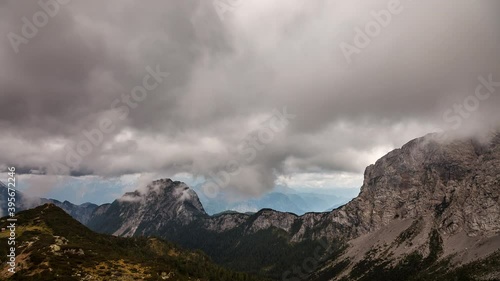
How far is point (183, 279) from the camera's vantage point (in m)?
152

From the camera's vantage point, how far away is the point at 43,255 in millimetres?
126812

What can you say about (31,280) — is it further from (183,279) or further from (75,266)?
(183,279)

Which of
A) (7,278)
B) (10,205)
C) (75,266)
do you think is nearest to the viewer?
(10,205)

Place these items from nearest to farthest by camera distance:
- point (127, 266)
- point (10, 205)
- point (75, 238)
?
point (10, 205) < point (127, 266) < point (75, 238)

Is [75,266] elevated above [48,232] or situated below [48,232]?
below

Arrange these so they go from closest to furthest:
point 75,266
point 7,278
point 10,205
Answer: point 10,205, point 7,278, point 75,266

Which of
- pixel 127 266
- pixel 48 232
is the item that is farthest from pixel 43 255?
pixel 48 232

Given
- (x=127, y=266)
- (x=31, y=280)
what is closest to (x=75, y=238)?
(x=127, y=266)

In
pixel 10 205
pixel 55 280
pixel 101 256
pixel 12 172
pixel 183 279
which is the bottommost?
pixel 183 279

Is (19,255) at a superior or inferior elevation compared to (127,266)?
superior

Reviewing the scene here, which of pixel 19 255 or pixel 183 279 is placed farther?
pixel 183 279

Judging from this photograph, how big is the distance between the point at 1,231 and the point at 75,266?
4094 inches

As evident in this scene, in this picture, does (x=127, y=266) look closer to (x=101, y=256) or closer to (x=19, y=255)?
(x=101, y=256)

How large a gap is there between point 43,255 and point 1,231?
9137 cm
